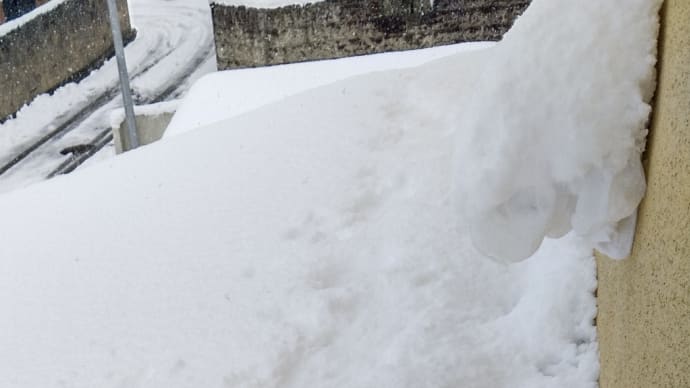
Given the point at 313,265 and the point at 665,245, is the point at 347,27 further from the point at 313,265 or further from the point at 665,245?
the point at 665,245

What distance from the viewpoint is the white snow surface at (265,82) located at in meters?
8.46

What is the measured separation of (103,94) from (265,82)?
7887 mm

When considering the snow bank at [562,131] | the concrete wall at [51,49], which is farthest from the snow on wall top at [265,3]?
the snow bank at [562,131]

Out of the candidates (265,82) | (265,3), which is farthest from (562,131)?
(265,3)

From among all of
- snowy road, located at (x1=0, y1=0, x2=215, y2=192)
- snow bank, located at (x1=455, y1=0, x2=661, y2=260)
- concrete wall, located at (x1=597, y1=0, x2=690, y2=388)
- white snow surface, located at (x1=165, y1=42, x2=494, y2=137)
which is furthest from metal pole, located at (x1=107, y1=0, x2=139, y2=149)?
concrete wall, located at (x1=597, y1=0, x2=690, y2=388)

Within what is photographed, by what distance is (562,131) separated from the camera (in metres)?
2.12

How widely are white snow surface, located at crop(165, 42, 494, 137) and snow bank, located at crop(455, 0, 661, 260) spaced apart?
6.04 metres

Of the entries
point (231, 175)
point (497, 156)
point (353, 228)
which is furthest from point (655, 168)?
point (231, 175)

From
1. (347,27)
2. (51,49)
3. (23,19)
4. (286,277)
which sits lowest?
(51,49)

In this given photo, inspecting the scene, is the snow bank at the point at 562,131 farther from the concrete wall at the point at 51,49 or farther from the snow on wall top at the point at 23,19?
the snow on wall top at the point at 23,19

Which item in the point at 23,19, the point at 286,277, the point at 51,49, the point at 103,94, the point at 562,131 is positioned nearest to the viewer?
the point at 562,131

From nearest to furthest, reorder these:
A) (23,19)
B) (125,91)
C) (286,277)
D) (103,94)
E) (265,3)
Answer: (286,277) < (125,91) < (265,3) < (23,19) < (103,94)

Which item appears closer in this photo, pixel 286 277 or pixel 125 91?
pixel 286 277

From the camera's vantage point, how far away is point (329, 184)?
439 centimetres
